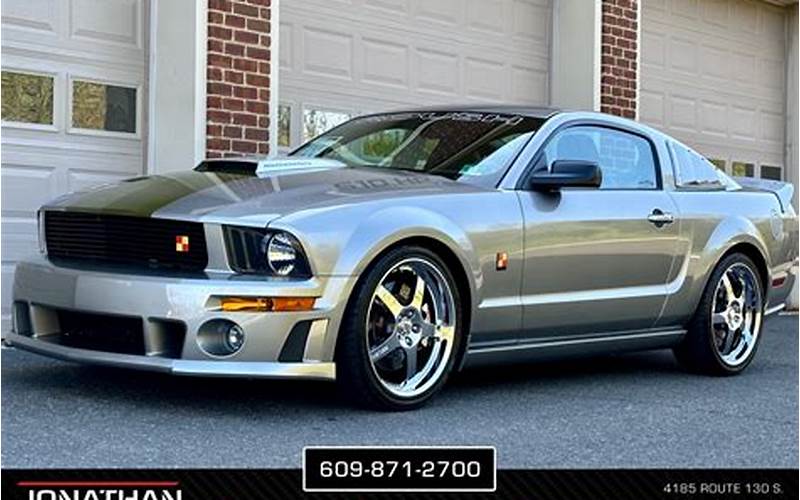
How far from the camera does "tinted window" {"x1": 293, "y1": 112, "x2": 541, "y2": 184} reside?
605 cm

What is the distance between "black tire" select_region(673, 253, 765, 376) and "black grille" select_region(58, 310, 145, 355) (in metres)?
3.40

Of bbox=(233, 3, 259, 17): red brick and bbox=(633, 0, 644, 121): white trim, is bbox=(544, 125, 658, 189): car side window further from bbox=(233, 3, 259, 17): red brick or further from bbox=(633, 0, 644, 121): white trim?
bbox=(633, 0, 644, 121): white trim

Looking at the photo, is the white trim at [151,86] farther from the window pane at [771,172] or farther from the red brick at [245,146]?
the window pane at [771,172]

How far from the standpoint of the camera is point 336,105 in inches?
366

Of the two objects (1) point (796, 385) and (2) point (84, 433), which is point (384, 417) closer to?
(2) point (84, 433)

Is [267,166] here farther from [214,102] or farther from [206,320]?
[214,102]

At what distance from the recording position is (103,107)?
7.93m

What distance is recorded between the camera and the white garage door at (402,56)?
902 cm

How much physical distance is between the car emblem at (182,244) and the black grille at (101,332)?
13.2 inches

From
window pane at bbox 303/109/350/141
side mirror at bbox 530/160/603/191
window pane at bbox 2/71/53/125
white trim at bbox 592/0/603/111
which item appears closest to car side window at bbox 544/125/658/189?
side mirror at bbox 530/160/603/191

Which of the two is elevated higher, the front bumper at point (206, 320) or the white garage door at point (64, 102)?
the white garage door at point (64, 102)

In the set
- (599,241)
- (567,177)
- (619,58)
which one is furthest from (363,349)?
(619,58)

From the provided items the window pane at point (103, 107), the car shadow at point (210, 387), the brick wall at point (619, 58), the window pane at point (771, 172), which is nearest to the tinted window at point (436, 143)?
the car shadow at point (210, 387)

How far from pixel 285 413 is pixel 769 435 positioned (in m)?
2.12
